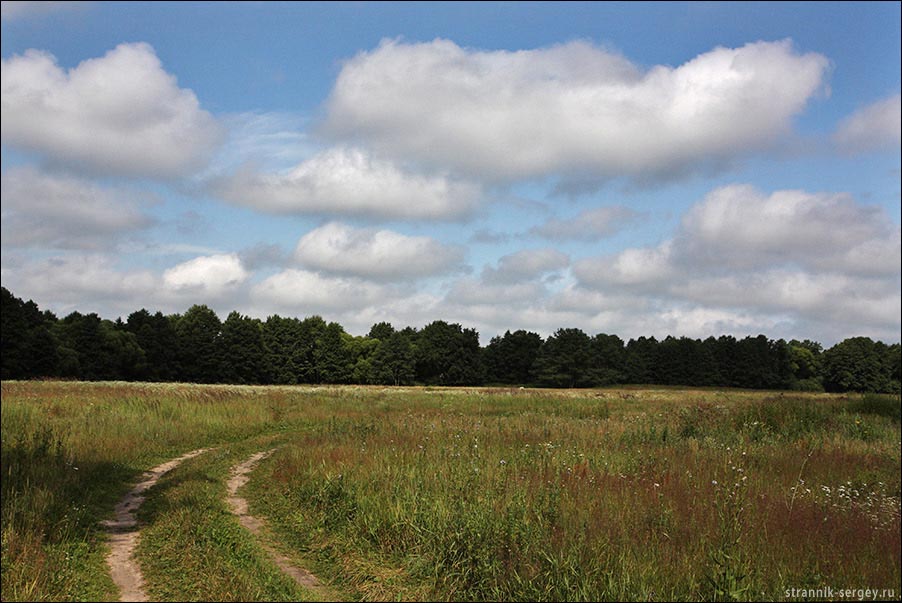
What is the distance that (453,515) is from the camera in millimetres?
9055

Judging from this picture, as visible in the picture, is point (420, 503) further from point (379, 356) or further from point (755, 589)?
point (379, 356)

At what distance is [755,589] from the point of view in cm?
671

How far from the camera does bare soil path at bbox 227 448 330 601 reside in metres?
7.98

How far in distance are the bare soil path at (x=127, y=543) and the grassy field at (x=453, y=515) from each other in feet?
0.51

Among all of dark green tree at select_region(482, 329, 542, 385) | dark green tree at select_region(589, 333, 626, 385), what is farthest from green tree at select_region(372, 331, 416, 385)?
dark green tree at select_region(589, 333, 626, 385)

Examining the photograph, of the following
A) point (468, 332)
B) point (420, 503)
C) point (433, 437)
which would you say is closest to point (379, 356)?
point (468, 332)

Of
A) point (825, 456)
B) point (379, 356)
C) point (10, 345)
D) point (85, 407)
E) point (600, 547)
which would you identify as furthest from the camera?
point (379, 356)

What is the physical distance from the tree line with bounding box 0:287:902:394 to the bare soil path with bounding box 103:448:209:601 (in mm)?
59582

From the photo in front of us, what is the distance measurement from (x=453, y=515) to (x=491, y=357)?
129m

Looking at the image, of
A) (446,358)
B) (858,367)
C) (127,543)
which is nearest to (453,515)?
(127,543)

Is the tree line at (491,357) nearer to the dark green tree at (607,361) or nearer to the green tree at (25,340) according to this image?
the dark green tree at (607,361)

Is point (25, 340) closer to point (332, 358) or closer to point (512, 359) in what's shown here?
point (332, 358)

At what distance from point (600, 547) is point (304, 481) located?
7.41 m

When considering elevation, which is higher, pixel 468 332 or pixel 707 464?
pixel 468 332
